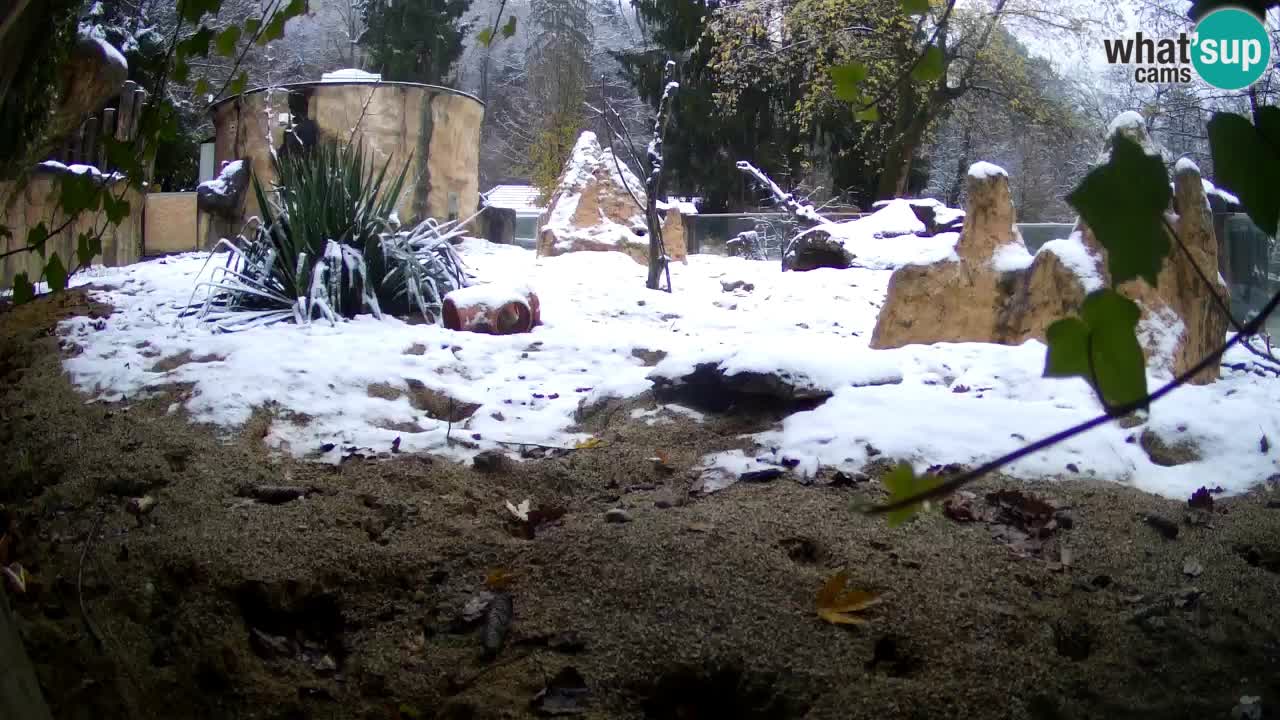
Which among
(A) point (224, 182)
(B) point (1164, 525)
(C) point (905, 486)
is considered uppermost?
(A) point (224, 182)

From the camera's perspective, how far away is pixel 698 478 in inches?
99.5

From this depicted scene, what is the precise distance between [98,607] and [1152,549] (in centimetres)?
219

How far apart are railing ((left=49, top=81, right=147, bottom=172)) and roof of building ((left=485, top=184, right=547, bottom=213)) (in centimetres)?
1001

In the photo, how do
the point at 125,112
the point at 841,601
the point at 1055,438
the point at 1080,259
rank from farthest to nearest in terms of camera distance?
the point at 125,112 → the point at 1080,259 → the point at 841,601 → the point at 1055,438

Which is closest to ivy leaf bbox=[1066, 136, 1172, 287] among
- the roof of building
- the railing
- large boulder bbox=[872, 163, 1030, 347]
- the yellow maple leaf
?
the yellow maple leaf

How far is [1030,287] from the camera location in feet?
15.2

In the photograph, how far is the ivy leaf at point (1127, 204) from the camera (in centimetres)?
57

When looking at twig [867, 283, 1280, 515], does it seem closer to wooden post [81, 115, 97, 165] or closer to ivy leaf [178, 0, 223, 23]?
ivy leaf [178, 0, 223, 23]

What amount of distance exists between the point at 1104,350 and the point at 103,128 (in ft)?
30.3

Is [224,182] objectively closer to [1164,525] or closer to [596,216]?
[596,216]

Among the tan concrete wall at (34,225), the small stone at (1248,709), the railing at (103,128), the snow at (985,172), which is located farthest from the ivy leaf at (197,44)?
the railing at (103,128)

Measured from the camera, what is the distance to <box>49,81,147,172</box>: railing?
775 centimetres

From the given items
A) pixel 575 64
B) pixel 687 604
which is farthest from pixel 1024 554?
pixel 575 64

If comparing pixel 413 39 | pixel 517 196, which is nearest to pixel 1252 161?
pixel 413 39
